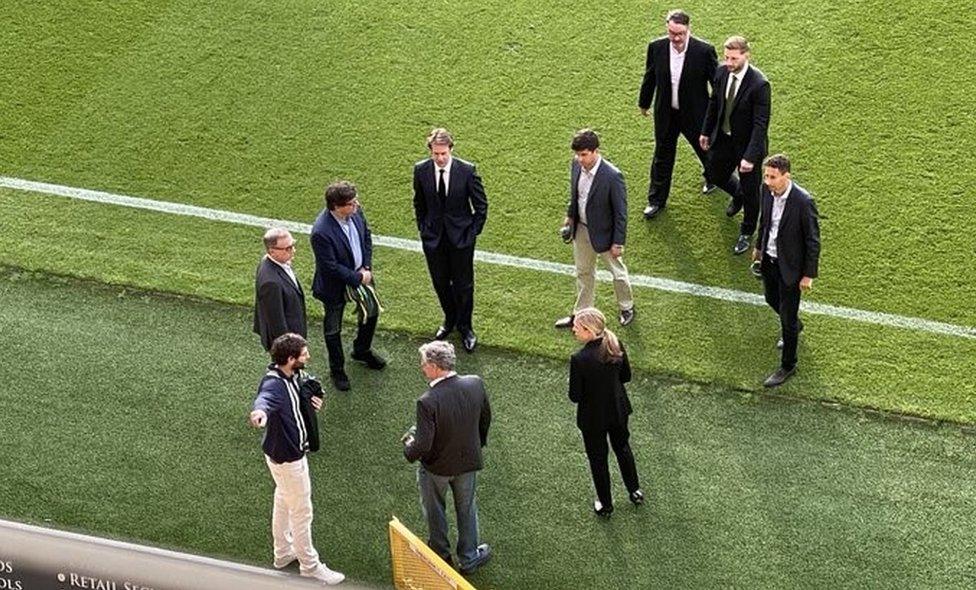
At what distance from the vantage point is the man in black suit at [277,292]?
9422mm

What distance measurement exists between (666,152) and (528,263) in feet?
4.55

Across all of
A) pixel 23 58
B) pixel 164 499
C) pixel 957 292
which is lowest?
pixel 164 499

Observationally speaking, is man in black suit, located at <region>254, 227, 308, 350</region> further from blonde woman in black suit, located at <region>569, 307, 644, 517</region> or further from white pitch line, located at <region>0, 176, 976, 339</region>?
white pitch line, located at <region>0, 176, 976, 339</region>

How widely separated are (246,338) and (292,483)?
8.49ft

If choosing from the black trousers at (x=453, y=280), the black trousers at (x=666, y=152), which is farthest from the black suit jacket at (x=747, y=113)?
the black trousers at (x=453, y=280)

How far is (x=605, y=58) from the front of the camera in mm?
13516

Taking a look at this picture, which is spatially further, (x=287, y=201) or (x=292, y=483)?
(x=287, y=201)

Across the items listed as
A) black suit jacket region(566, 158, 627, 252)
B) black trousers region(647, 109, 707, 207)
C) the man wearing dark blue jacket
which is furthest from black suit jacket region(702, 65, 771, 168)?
the man wearing dark blue jacket

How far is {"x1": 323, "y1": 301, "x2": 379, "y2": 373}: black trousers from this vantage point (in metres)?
10.4

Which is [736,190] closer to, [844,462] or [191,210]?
[844,462]

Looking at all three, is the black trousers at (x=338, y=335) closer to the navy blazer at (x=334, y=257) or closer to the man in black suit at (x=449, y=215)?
the navy blazer at (x=334, y=257)

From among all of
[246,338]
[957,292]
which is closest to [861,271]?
[957,292]

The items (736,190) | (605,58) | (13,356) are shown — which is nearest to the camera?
(13,356)

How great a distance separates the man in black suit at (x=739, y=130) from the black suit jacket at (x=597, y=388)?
2.74 meters
